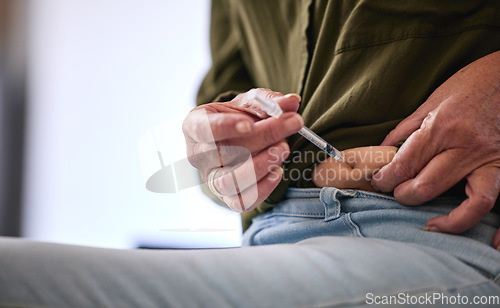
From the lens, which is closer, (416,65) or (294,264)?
(294,264)

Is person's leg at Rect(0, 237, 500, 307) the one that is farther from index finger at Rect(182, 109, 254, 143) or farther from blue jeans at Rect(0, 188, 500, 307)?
index finger at Rect(182, 109, 254, 143)

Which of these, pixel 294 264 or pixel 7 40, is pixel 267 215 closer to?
pixel 294 264

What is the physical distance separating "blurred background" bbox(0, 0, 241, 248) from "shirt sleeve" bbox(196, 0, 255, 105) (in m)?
0.29

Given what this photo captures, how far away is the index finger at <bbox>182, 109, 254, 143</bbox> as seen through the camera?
1.64 ft

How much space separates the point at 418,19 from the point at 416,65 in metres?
0.08

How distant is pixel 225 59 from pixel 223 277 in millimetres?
677

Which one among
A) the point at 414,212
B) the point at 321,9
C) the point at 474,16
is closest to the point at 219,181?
the point at 414,212

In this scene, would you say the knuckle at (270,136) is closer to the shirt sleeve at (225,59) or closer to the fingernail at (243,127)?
the fingernail at (243,127)

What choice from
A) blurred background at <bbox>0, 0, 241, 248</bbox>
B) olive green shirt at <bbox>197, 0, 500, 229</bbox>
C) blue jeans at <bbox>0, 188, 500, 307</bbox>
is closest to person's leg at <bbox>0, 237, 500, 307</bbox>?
blue jeans at <bbox>0, 188, 500, 307</bbox>

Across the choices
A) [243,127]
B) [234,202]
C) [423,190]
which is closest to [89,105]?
[234,202]

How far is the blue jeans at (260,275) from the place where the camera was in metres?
0.41

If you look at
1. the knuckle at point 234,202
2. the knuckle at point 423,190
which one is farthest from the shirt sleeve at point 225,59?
the knuckle at point 423,190

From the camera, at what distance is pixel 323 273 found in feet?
1.49

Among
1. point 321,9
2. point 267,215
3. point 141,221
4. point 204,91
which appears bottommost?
point 141,221
